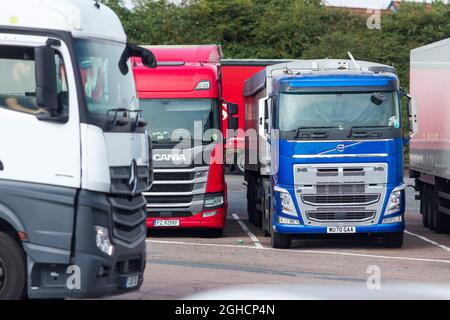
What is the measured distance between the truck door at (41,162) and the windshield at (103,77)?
0.24 meters

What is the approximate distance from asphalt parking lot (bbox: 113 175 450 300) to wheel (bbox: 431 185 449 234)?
24 cm

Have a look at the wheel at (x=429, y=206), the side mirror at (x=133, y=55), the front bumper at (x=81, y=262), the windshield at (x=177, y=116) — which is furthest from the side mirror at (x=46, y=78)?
the wheel at (x=429, y=206)

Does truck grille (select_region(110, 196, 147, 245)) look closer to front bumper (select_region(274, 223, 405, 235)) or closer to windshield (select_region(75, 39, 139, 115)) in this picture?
windshield (select_region(75, 39, 139, 115))

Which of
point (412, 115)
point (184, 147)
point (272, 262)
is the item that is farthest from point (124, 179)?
point (184, 147)

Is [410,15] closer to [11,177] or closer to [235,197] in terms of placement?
[235,197]

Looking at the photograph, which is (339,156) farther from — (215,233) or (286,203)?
(215,233)

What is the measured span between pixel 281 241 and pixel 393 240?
2.07 m

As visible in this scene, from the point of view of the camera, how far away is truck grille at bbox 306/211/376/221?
2048cm

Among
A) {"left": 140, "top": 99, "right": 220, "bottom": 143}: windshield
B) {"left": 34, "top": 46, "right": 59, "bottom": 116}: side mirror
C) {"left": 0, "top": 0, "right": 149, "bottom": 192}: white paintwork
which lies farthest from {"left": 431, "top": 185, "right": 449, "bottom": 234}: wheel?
{"left": 34, "top": 46, "right": 59, "bottom": 116}: side mirror

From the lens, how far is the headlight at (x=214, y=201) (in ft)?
73.3

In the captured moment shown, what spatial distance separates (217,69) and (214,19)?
3411 cm

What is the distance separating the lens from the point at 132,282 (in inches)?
462
